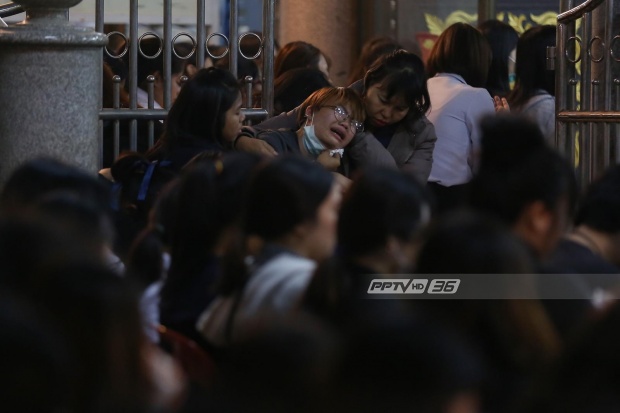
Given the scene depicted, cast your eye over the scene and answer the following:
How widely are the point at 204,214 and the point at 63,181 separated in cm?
42

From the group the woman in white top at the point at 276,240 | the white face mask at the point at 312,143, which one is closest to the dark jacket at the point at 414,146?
the white face mask at the point at 312,143

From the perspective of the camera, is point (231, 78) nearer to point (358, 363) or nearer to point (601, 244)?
point (601, 244)

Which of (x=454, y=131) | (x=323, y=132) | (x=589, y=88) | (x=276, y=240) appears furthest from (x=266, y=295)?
(x=589, y=88)

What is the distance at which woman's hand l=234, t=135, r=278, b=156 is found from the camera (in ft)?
18.7

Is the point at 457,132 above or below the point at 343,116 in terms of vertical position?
below

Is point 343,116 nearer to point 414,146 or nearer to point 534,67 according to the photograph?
point 414,146

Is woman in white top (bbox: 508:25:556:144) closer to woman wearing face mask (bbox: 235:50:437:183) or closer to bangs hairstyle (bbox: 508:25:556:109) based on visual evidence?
bangs hairstyle (bbox: 508:25:556:109)

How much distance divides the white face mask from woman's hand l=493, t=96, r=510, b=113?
1.45 meters

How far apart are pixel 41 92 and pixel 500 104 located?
244 cm

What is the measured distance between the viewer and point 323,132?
19.5 feet

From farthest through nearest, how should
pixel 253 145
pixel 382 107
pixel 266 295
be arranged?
pixel 382 107, pixel 253 145, pixel 266 295

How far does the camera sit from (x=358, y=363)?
1998 millimetres

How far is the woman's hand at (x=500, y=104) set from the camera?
23.2ft

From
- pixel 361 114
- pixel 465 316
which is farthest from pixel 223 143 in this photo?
pixel 465 316
